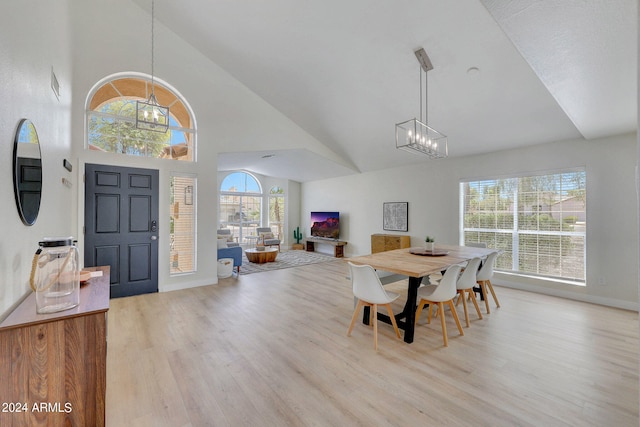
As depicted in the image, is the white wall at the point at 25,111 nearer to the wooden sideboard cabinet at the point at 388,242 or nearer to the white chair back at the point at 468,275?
the white chair back at the point at 468,275

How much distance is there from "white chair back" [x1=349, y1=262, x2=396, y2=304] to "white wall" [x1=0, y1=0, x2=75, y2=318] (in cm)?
234

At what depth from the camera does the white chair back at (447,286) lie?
8.89 feet

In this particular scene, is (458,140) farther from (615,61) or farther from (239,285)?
(239,285)

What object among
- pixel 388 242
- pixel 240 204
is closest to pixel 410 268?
pixel 388 242

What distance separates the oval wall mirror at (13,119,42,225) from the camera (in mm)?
1456

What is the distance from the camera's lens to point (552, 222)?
14.4 feet

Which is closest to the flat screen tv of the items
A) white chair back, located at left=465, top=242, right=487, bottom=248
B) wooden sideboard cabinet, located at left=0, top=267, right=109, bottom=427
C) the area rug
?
the area rug

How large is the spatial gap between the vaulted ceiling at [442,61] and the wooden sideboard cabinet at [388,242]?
7.17 feet

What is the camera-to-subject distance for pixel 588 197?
13.1ft

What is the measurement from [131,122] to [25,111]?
123 inches

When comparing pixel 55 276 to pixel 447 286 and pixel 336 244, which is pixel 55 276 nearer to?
pixel 447 286

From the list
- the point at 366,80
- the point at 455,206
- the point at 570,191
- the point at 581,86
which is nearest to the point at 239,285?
the point at 366,80

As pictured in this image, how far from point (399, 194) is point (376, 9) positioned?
4238 millimetres

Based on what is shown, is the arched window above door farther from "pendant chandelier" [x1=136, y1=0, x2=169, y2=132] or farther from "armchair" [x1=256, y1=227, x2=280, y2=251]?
"armchair" [x1=256, y1=227, x2=280, y2=251]
